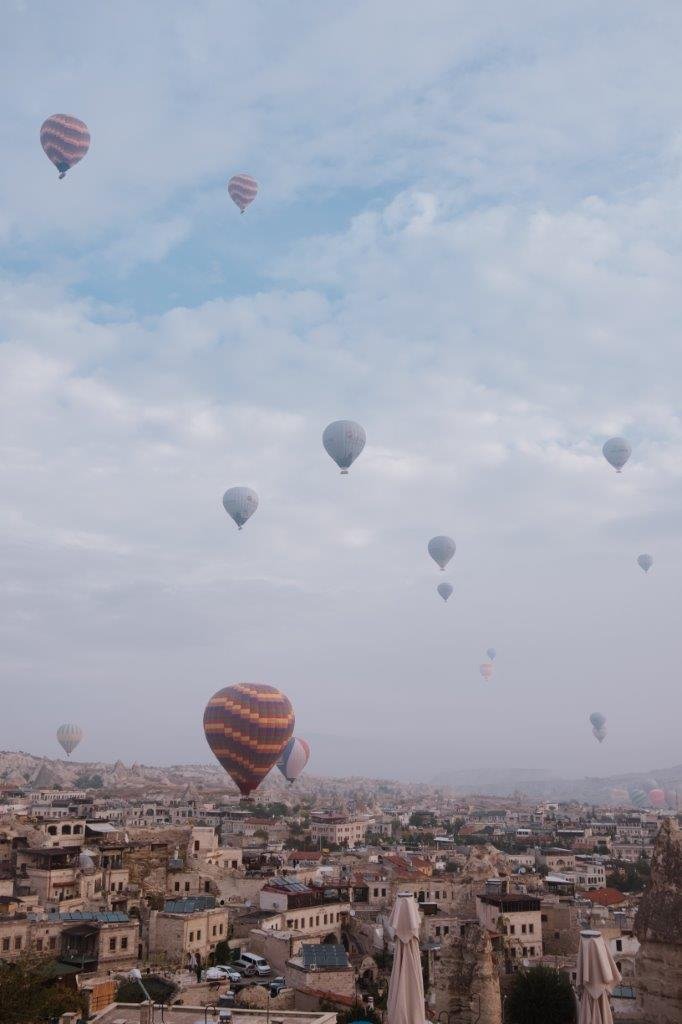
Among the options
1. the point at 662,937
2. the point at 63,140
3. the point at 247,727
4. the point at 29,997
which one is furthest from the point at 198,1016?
the point at 63,140

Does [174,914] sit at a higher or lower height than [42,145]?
lower

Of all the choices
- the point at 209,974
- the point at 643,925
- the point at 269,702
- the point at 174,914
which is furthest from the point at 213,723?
the point at 643,925

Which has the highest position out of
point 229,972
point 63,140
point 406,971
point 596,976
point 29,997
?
point 63,140

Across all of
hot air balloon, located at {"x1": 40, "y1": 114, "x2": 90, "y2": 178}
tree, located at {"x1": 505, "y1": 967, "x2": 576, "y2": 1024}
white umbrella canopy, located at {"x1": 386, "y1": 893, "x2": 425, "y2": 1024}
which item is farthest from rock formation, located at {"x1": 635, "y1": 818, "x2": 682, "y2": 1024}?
hot air balloon, located at {"x1": 40, "y1": 114, "x2": 90, "y2": 178}

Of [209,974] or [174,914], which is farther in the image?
[174,914]

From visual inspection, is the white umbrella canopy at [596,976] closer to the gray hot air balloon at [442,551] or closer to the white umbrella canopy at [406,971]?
the white umbrella canopy at [406,971]

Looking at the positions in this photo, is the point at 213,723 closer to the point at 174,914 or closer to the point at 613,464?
the point at 174,914

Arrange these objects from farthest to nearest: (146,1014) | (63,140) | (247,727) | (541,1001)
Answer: (247,727)
(63,140)
(541,1001)
(146,1014)

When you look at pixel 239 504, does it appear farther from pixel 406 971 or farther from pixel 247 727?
pixel 406 971
